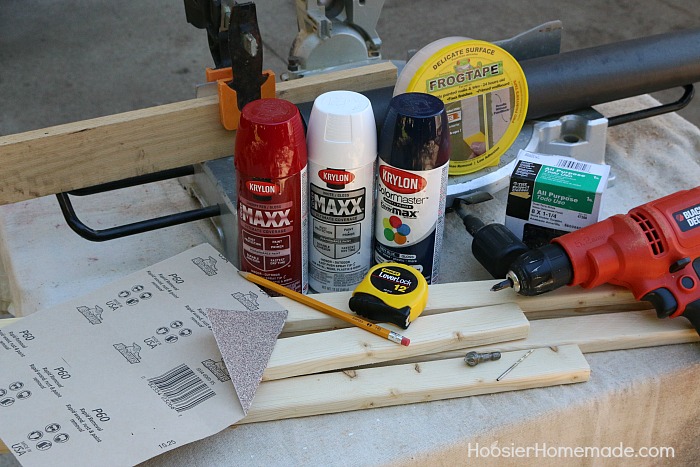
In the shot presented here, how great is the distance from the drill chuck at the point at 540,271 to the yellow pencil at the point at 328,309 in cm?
16

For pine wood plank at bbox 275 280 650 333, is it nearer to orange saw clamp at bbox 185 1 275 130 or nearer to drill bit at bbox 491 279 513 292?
drill bit at bbox 491 279 513 292

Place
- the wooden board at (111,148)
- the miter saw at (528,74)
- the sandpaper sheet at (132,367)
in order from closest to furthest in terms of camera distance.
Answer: the sandpaper sheet at (132,367), the wooden board at (111,148), the miter saw at (528,74)

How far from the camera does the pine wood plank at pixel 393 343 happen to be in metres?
0.88

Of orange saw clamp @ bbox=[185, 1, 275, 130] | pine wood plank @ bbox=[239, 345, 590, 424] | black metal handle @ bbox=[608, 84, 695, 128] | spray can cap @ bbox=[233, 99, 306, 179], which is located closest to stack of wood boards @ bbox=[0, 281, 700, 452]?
pine wood plank @ bbox=[239, 345, 590, 424]

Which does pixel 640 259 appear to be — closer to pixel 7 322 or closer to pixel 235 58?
pixel 235 58

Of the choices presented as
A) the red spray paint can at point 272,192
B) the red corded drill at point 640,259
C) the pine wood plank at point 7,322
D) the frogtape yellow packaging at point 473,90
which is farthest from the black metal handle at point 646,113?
the pine wood plank at point 7,322

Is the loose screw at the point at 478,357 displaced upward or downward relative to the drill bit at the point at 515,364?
upward

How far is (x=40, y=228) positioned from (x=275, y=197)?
49 cm

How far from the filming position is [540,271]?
936 mm

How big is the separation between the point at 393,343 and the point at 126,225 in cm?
45

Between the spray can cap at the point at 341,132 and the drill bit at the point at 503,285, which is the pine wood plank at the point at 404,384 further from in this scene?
the spray can cap at the point at 341,132

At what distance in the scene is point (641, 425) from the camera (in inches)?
38.9

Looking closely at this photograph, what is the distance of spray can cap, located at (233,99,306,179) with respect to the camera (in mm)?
872

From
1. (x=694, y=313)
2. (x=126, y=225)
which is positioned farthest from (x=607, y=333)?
(x=126, y=225)
